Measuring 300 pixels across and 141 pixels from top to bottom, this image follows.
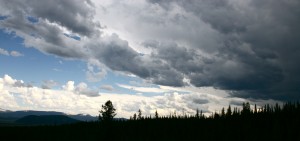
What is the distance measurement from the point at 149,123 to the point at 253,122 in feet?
130

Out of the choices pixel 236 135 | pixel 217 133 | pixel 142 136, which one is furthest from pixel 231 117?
pixel 142 136

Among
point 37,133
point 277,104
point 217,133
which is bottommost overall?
point 37,133

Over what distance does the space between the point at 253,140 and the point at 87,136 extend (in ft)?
205

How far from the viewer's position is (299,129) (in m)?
32.9

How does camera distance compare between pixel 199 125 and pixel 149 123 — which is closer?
pixel 199 125

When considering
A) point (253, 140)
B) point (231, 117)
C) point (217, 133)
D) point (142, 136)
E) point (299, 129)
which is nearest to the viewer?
point (299, 129)

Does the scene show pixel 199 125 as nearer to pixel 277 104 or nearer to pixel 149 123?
pixel 277 104

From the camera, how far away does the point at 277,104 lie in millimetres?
43938

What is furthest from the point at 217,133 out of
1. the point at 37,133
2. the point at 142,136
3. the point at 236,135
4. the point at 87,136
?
the point at 37,133

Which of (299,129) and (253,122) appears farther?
(253,122)

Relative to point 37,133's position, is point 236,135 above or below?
above

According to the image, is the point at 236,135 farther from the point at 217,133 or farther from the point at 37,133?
the point at 37,133

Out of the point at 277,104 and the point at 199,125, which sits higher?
the point at 277,104

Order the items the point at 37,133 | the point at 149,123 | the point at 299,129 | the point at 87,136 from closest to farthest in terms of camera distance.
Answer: the point at 299,129 → the point at 149,123 → the point at 87,136 → the point at 37,133
